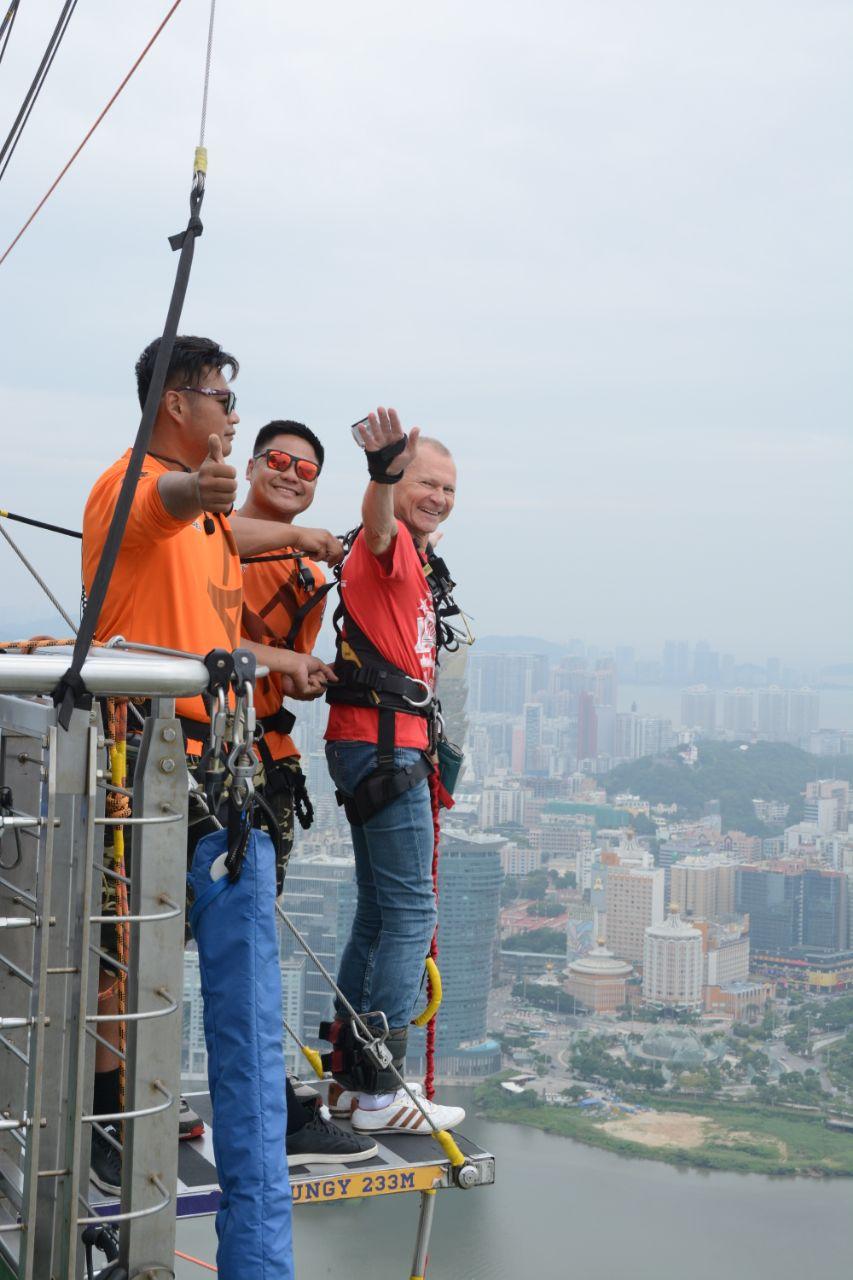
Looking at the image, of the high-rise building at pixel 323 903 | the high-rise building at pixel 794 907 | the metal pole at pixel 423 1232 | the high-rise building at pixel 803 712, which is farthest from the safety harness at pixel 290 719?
the high-rise building at pixel 803 712

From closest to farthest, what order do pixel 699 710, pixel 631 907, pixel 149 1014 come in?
pixel 149 1014 < pixel 631 907 < pixel 699 710

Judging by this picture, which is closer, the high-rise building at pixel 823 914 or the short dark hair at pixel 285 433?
the short dark hair at pixel 285 433

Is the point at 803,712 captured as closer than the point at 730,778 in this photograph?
No

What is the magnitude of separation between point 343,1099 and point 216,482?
1.22m

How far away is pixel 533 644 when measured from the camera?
37.4 metres

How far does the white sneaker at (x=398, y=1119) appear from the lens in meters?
2.19

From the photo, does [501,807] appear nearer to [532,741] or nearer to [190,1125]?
[532,741]

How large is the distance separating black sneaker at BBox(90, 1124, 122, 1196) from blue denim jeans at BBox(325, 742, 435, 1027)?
540mm

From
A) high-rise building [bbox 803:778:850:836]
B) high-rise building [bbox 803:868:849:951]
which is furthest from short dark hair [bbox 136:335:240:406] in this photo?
high-rise building [bbox 803:778:850:836]

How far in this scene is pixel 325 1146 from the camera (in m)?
2.05

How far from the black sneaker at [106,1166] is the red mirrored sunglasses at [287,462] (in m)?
1.06

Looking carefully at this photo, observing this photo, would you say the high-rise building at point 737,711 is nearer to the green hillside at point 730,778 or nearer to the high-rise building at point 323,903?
the green hillside at point 730,778

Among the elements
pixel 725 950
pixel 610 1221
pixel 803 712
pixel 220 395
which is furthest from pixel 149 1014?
pixel 803 712

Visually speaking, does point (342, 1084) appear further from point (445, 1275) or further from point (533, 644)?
point (533, 644)
